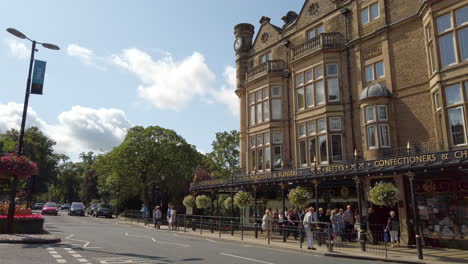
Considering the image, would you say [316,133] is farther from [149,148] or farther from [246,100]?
[149,148]

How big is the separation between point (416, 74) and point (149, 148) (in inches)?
1296

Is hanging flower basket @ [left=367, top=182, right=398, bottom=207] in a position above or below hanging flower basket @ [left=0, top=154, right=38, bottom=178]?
below

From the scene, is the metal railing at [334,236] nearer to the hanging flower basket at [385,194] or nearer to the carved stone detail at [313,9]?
the hanging flower basket at [385,194]

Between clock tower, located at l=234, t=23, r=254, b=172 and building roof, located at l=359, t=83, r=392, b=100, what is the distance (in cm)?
1180

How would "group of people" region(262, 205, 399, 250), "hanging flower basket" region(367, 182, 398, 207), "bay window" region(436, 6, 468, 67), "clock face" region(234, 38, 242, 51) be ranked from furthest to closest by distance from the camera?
"clock face" region(234, 38, 242, 51) < "bay window" region(436, 6, 468, 67) < "group of people" region(262, 205, 399, 250) < "hanging flower basket" region(367, 182, 398, 207)

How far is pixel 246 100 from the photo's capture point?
29.4 metres

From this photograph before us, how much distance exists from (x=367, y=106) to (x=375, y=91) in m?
0.90

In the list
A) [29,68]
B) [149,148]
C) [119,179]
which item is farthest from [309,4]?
[119,179]

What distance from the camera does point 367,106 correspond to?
20.1m

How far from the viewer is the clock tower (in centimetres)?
3017

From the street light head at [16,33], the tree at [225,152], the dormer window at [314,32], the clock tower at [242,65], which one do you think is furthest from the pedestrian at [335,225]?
the tree at [225,152]

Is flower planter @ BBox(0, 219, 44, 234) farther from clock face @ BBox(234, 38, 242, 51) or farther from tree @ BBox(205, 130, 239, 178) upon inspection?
tree @ BBox(205, 130, 239, 178)

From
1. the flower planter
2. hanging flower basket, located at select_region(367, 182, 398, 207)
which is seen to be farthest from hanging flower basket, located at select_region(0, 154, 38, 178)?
hanging flower basket, located at select_region(367, 182, 398, 207)

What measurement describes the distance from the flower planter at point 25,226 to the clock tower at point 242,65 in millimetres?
16079
